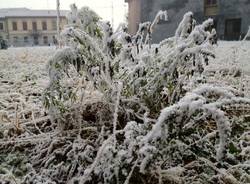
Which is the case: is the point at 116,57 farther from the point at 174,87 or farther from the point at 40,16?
the point at 40,16

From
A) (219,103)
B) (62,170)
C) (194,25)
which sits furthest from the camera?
(194,25)

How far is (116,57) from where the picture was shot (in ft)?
5.00

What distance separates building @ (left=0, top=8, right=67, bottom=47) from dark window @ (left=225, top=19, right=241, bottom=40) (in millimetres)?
41307

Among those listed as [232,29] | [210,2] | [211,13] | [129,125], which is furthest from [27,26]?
[129,125]

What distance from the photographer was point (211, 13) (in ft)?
71.8

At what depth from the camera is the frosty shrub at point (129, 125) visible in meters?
1.05

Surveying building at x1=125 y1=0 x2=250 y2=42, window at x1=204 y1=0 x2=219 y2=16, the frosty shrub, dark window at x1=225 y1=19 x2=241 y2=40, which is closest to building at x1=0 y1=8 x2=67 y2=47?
building at x1=125 y1=0 x2=250 y2=42

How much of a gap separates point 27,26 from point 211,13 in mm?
44343

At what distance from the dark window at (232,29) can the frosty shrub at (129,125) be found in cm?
2106

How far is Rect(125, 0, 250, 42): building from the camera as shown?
20594 millimetres

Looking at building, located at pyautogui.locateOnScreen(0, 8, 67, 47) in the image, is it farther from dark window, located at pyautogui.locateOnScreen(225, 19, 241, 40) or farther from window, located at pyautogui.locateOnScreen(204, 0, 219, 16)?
dark window, located at pyautogui.locateOnScreen(225, 19, 241, 40)

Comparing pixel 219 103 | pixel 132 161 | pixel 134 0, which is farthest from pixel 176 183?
pixel 134 0

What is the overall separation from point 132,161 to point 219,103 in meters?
0.36

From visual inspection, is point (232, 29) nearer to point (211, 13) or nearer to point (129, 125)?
point (211, 13)
